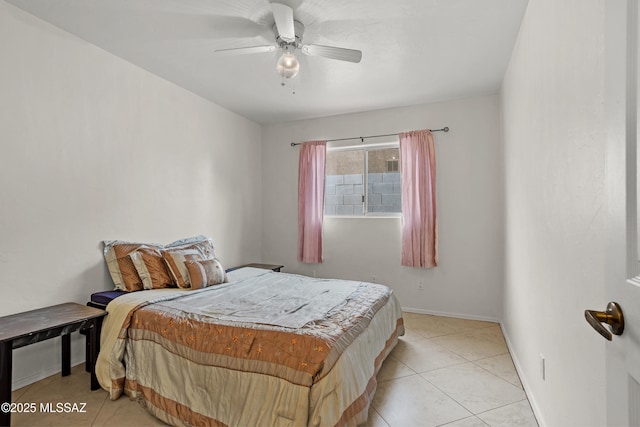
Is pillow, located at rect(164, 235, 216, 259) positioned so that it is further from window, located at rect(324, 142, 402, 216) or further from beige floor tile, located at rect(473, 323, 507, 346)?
beige floor tile, located at rect(473, 323, 507, 346)

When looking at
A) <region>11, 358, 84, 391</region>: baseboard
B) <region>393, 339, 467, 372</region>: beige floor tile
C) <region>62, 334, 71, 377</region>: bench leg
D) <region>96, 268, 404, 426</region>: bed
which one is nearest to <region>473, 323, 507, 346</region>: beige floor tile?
<region>393, 339, 467, 372</region>: beige floor tile

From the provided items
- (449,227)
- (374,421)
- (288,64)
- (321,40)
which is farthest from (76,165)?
(449,227)

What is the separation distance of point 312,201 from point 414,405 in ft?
9.49

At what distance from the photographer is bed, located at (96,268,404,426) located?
5.37ft

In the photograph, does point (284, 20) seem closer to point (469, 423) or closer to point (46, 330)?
point (46, 330)

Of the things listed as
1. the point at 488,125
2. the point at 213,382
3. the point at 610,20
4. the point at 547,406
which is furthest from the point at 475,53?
the point at 213,382

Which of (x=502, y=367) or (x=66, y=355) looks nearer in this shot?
(x=66, y=355)

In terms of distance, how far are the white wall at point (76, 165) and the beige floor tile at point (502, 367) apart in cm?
319

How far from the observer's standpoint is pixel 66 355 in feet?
7.84

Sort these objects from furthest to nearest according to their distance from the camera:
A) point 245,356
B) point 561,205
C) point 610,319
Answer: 1. point 245,356
2. point 561,205
3. point 610,319

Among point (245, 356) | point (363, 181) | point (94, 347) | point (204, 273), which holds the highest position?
point (363, 181)

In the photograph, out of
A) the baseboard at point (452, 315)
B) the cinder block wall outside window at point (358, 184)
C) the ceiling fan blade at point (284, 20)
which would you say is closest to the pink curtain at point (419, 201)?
the cinder block wall outside window at point (358, 184)

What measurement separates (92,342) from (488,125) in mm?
4250

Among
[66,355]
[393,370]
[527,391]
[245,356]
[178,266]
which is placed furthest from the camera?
[178,266]
